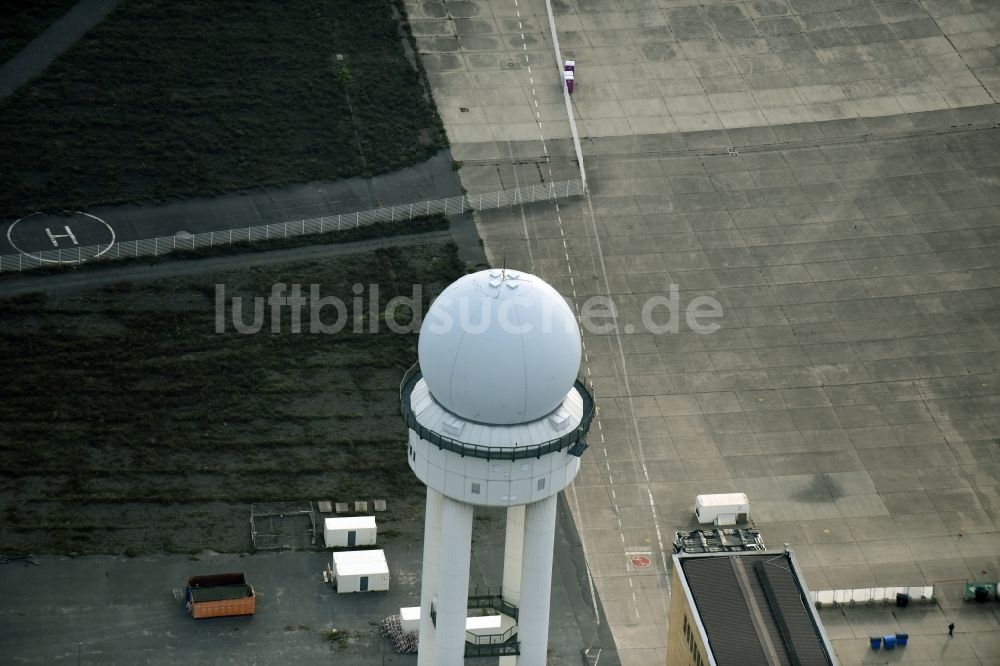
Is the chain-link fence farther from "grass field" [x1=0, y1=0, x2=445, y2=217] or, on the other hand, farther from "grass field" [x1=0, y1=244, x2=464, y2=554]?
"grass field" [x1=0, y1=0, x2=445, y2=217]

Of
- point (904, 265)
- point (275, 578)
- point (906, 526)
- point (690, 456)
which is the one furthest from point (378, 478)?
point (904, 265)

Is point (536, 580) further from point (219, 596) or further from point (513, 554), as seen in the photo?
point (219, 596)

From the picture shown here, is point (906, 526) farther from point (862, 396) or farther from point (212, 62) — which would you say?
point (212, 62)

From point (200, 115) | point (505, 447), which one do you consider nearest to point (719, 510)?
point (505, 447)

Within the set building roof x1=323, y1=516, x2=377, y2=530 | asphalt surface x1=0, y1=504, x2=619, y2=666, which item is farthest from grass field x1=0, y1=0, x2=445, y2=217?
asphalt surface x1=0, y1=504, x2=619, y2=666

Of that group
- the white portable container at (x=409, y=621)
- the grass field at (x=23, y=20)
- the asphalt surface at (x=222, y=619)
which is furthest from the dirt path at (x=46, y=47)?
the white portable container at (x=409, y=621)

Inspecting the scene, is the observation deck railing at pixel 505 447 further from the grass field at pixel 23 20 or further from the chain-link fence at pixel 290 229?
the grass field at pixel 23 20

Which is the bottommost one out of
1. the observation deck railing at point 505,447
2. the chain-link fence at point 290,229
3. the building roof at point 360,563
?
the chain-link fence at point 290,229
